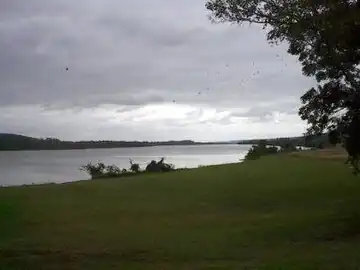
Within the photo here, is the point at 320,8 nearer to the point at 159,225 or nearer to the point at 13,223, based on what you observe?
the point at 159,225

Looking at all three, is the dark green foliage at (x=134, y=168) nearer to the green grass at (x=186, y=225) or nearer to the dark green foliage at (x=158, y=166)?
the dark green foliage at (x=158, y=166)

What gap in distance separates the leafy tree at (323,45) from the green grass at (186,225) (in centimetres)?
330

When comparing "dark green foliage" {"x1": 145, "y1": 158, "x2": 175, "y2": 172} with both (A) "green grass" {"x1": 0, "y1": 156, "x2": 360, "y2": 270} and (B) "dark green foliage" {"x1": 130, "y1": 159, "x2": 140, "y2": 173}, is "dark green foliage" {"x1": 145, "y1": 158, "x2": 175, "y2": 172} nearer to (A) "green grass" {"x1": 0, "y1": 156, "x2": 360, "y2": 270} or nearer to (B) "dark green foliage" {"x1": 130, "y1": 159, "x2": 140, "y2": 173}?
(B) "dark green foliage" {"x1": 130, "y1": 159, "x2": 140, "y2": 173}

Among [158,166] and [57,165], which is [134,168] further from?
[57,165]

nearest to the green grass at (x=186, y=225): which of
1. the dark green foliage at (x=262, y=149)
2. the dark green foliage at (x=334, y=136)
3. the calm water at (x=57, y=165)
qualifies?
the dark green foliage at (x=334, y=136)

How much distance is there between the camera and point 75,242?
15836 millimetres

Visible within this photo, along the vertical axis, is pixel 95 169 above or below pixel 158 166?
below

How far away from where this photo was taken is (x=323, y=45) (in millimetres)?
16297

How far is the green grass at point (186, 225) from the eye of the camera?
13359 millimetres

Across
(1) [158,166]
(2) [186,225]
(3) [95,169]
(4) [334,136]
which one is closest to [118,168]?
(3) [95,169]

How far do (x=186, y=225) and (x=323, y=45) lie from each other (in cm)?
720

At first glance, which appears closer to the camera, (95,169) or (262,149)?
(95,169)

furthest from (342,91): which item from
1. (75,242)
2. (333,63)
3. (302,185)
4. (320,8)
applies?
(302,185)

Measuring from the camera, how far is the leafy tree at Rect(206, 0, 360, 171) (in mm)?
15398
